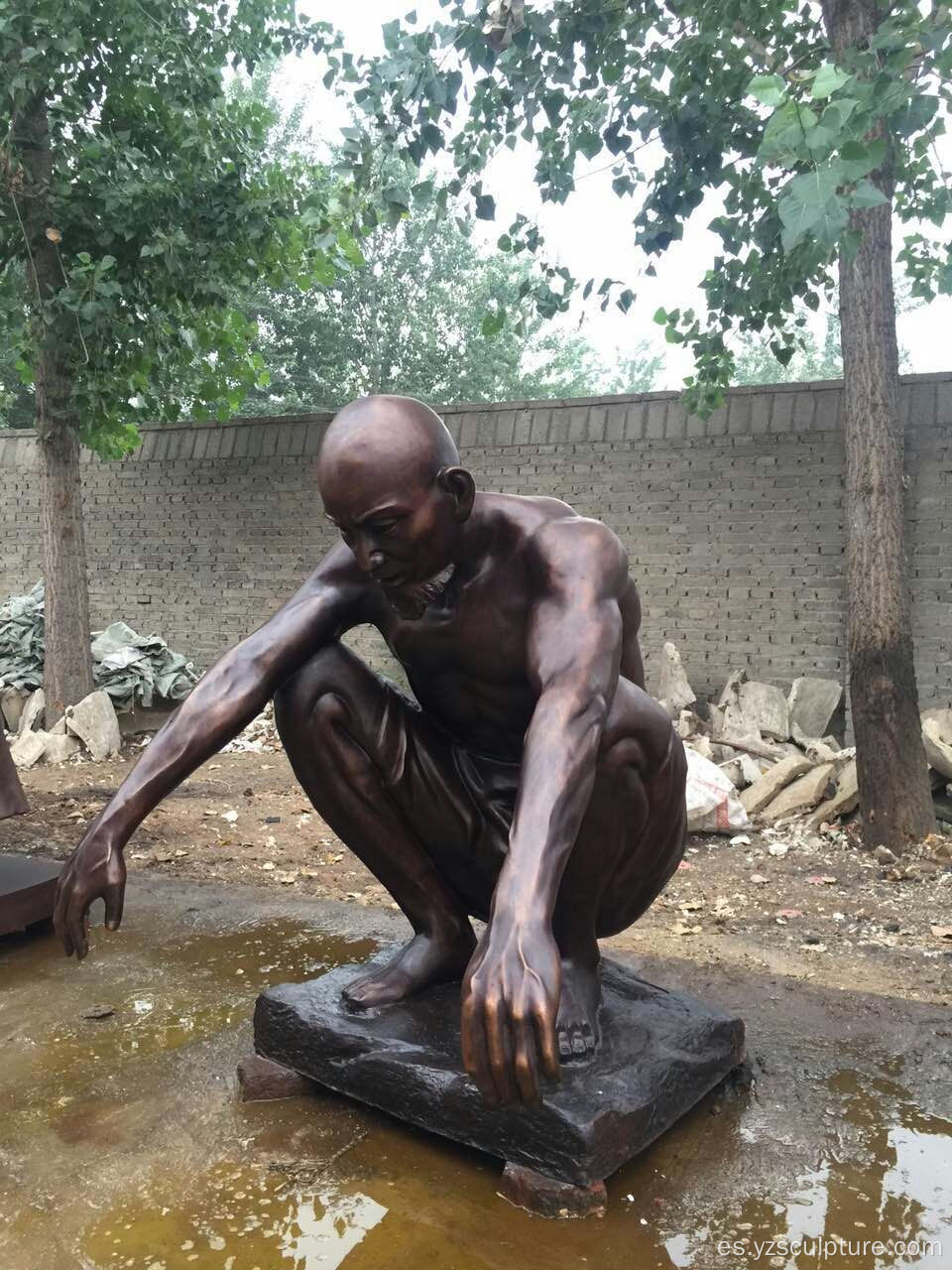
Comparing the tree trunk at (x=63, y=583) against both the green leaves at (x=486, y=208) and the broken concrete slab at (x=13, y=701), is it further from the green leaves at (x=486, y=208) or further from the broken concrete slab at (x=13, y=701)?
the green leaves at (x=486, y=208)

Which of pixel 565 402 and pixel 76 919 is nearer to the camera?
pixel 76 919

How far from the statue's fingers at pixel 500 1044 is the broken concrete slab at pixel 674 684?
5.20 metres

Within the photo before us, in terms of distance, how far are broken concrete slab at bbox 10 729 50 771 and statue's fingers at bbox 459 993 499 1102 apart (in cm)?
583

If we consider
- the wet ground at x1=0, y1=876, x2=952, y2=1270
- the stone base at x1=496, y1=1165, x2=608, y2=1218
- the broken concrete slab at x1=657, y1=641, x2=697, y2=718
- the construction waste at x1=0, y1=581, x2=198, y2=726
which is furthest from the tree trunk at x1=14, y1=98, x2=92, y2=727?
the stone base at x1=496, y1=1165, x2=608, y2=1218

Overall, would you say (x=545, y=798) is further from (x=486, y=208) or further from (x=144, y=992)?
(x=486, y=208)

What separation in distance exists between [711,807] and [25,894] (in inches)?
121

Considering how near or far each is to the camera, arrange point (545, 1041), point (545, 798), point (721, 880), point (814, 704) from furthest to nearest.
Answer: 1. point (814, 704)
2. point (721, 880)
3. point (545, 798)
4. point (545, 1041)

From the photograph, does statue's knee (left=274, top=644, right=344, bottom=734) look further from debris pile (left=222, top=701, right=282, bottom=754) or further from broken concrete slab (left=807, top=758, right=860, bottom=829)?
debris pile (left=222, top=701, right=282, bottom=754)

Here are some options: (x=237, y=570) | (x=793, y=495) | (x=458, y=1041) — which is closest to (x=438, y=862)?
(x=458, y=1041)

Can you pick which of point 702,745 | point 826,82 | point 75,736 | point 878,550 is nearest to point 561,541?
point 826,82

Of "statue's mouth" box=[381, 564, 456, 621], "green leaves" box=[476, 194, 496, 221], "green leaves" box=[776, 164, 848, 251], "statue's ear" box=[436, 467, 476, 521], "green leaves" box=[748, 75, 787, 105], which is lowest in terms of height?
"statue's mouth" box=[381, 564, 456, 621]

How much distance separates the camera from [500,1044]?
136cm

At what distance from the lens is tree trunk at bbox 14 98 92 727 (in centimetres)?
663

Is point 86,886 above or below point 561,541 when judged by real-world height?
below
